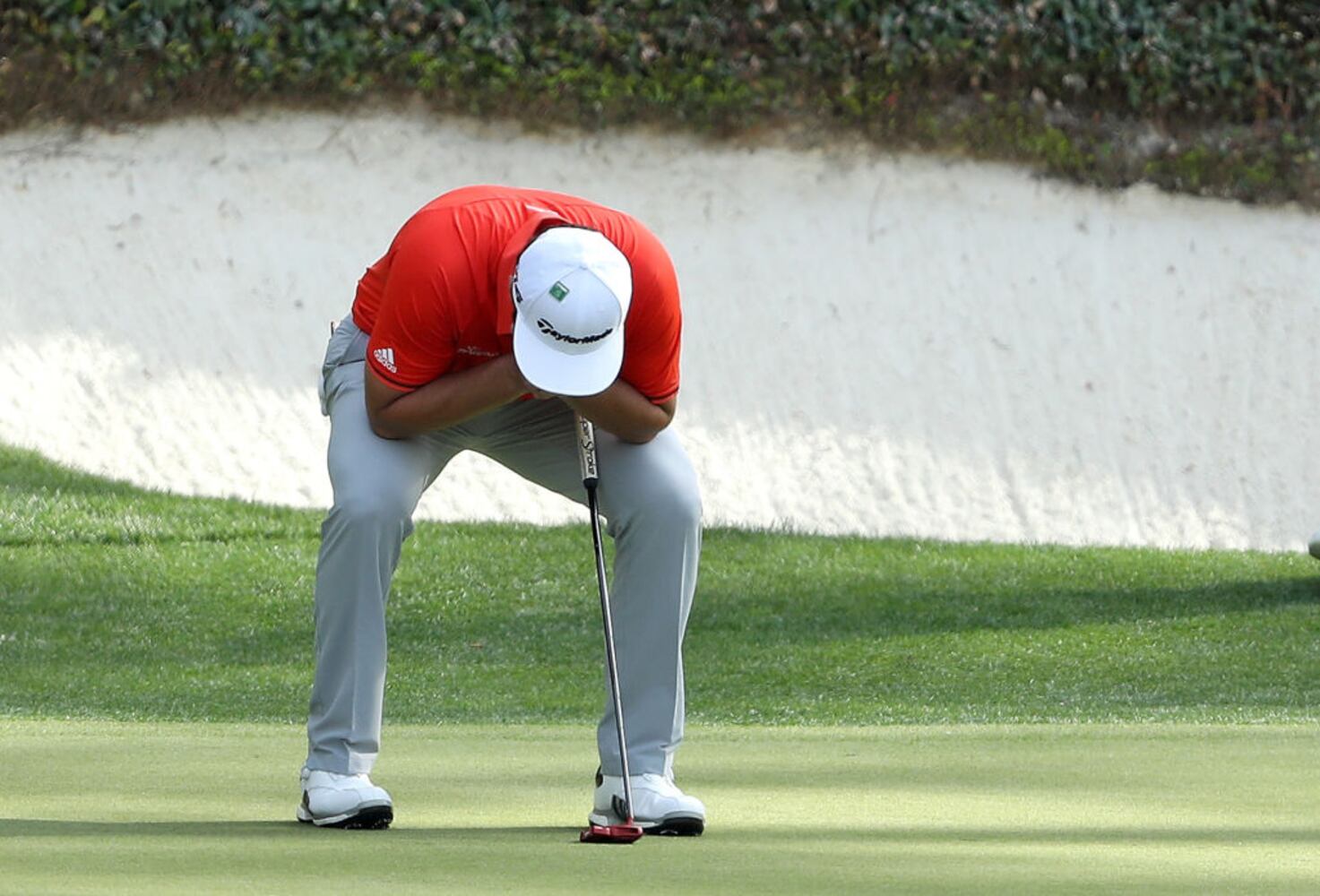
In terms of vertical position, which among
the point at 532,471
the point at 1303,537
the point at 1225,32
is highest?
the point at 1225,32

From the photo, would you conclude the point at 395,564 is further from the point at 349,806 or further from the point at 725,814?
the point at 725,814

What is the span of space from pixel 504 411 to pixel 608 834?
95cm

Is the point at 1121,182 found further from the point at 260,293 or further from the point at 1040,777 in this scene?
the point at 1040,777

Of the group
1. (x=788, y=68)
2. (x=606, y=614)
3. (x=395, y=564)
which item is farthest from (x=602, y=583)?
(x=788, y=68)

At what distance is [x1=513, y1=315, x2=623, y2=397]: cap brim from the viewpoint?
3.80 m

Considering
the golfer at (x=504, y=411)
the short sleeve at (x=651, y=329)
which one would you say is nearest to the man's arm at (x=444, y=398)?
the golfer at (x=504, y=411)

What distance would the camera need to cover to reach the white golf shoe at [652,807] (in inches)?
152

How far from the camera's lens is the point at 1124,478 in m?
15.5

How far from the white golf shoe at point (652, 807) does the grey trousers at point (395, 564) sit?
0.06 meters

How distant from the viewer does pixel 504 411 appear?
4277 mm

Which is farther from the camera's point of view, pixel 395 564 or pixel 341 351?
pixel 341 351

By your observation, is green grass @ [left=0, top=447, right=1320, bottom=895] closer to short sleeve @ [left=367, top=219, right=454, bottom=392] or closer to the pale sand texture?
short sleeve @ [left=367, top=219, right=454, bottom=392]

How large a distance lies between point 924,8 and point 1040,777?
1173 cm

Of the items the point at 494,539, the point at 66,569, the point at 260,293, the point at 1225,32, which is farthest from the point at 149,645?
the point at 1225,32
